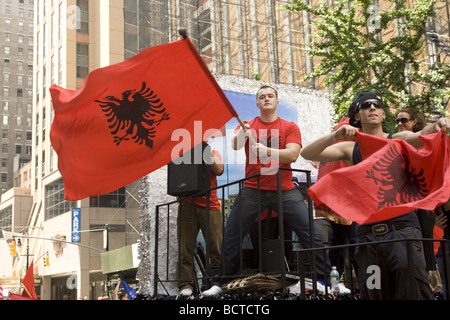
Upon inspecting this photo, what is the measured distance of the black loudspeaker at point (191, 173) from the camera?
6.13m

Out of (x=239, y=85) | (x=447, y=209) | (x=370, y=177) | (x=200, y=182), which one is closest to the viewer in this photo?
(x=370, y=177)

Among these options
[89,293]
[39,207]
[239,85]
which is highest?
[39,207]

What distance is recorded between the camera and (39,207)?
2188 inches

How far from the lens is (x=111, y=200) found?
47.8 m

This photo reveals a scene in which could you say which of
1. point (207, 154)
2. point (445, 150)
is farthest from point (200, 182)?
point (445, 150)

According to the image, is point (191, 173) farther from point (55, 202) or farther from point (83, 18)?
point (55, 202)

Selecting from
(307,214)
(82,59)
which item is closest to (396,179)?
(307,214)

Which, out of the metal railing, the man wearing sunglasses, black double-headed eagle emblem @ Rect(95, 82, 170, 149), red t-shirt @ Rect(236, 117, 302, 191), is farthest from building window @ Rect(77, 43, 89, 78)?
the man wearing sunglasses

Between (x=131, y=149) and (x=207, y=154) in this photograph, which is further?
(x=207, y=154)

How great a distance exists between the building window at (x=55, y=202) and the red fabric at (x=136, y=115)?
4361cm

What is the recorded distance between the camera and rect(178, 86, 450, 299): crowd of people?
11.9ft

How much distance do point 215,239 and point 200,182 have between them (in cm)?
66

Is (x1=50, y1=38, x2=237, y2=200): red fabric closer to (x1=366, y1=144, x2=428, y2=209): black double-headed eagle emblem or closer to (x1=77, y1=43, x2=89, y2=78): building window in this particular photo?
(x1=366, y1=144, x2=428, y2=209): black double-headed eagle emblem
